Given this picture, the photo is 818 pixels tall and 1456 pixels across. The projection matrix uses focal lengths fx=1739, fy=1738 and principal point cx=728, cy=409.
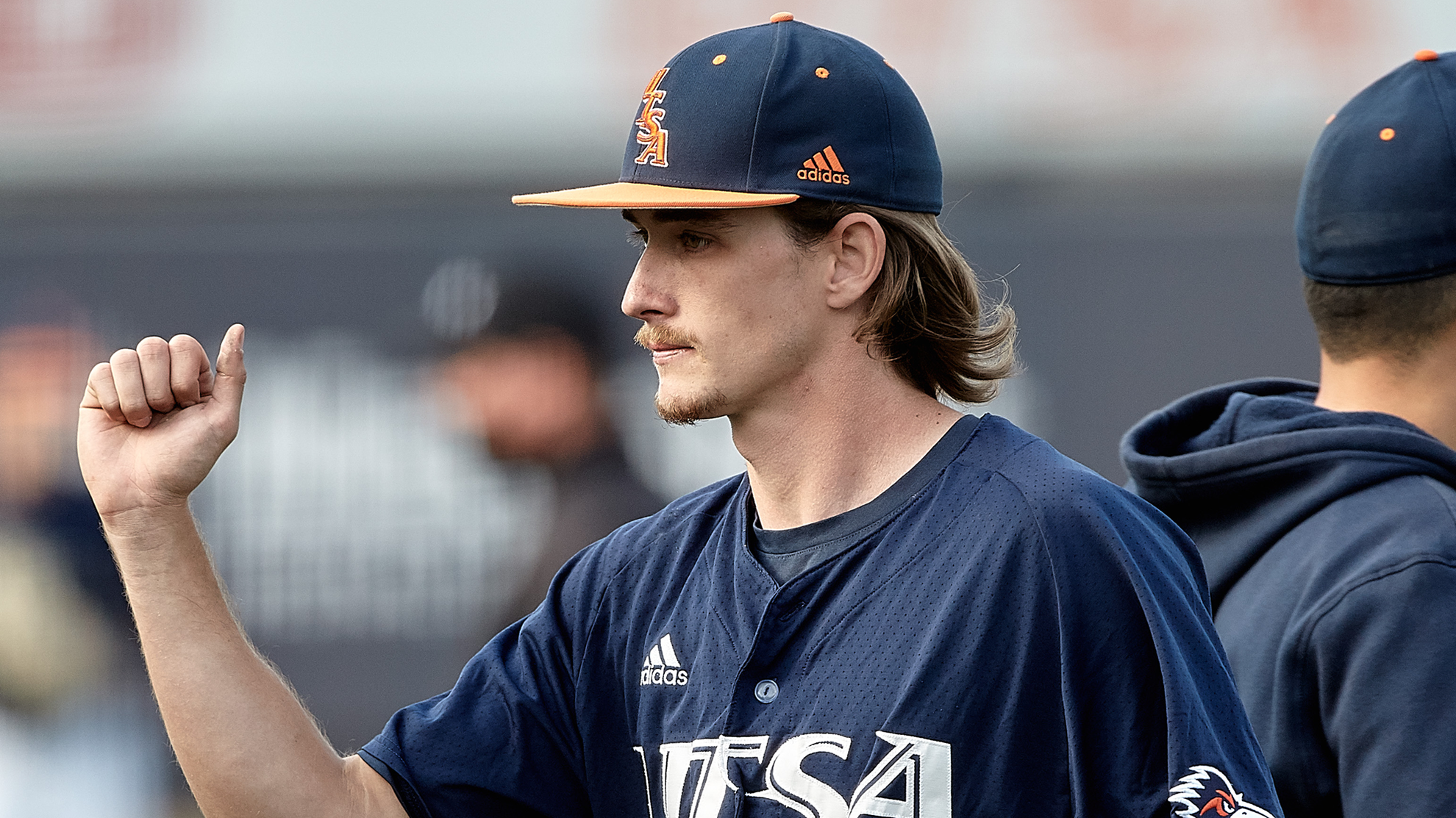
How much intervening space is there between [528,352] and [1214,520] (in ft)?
7.37

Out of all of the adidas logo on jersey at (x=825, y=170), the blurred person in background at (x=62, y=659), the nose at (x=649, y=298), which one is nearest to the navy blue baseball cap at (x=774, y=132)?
the adidas logo on jersey at (x=825, y=170)

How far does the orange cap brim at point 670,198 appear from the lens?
7.00 feet

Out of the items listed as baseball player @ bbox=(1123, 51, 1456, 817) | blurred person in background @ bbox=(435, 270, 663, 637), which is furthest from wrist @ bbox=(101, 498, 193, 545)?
blurred person in background @ bbox=(435, 270, 663, 637)

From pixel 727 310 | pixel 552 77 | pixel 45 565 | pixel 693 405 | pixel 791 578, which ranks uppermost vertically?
pixel 552 77

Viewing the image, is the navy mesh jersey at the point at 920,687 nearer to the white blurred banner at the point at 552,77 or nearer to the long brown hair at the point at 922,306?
the long brown hair at the point at 922,306

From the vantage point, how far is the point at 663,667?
221cm

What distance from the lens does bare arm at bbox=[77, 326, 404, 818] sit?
84.2 inches

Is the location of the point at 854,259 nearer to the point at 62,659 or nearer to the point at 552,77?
the point at 62,659

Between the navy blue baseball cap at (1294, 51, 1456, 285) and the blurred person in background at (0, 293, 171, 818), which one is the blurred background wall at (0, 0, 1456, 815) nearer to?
the blurred person in background at (0, 293, 171, 818)

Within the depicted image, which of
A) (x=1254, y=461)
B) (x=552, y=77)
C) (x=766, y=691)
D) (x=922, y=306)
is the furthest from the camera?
(x=552, y=77)

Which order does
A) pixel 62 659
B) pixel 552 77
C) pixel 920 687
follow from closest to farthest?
pixel 920 687 < pixel 62 659 < pixel 552 77

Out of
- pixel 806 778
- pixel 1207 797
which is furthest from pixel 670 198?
pixel 1207 797

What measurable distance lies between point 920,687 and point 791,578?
0.25 meters

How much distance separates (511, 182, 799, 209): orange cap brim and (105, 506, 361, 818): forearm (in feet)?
2.17
